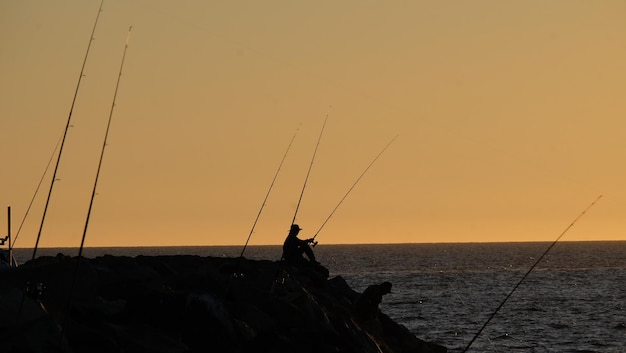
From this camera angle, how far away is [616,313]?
49.1 meters

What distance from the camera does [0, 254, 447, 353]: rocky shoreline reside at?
40.0 ft

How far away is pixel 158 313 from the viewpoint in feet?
43.9

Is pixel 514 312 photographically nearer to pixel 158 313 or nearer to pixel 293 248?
pixel 293 248

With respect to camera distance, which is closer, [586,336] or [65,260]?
[65,260]

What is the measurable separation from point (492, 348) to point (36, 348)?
2430cm

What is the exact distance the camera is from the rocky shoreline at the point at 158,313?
1220 cm

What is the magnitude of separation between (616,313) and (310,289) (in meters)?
32.9

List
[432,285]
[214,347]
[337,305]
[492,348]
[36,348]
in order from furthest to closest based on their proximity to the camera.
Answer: [432,285] → [492,348] → [337,305] → [214,347] → [36,348]

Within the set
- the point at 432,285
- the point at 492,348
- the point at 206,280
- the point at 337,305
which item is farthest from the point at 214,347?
the point at 432,285

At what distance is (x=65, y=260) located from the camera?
14.1 meters

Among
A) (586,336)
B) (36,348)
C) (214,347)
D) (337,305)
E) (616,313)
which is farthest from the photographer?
(616,313)

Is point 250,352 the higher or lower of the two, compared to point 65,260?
lower

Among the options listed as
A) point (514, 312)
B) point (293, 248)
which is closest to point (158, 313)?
point (293, 248)

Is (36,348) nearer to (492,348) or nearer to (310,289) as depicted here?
(310,289)
